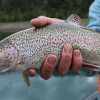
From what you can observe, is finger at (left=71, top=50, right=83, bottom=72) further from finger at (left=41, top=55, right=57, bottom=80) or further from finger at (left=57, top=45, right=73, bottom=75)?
finger at (left=41, top=55, right=57, bottom=80)

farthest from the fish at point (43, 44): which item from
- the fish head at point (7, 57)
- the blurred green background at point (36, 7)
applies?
the blurred green background at point (36, 7)

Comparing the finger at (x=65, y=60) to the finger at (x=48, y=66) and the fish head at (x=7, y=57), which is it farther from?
the fish head at (x=7, y=57)

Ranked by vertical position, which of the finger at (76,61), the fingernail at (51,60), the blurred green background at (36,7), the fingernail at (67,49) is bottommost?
the blurred green background at (36,7)

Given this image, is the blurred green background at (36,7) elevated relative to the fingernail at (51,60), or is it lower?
lower

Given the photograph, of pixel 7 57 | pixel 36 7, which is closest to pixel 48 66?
pixel 7 57

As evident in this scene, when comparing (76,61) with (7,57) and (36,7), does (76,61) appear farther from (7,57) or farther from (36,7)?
(36,7)

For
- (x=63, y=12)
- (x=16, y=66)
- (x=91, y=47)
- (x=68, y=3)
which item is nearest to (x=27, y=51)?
(x=16, y=66)
